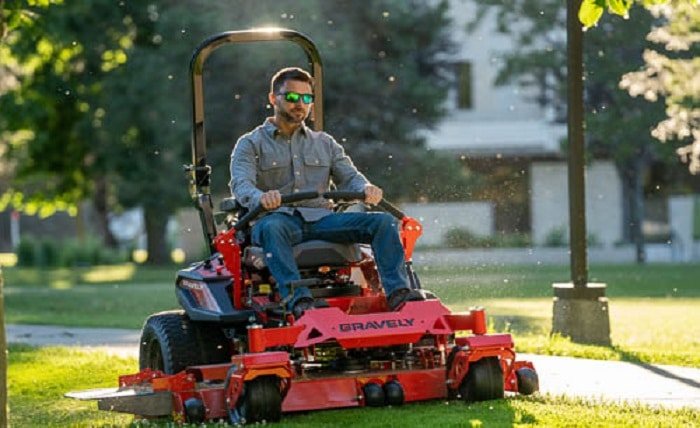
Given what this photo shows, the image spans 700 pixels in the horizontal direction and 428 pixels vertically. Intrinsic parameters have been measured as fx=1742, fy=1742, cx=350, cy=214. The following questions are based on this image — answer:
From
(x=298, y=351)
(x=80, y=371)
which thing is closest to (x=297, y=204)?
(x=298, y=351)

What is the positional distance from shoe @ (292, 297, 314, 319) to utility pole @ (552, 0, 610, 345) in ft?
19.6

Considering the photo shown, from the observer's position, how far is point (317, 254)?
33.6 feet

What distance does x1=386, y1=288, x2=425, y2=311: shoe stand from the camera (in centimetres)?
→ 991

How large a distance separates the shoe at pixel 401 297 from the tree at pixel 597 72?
2331 cm

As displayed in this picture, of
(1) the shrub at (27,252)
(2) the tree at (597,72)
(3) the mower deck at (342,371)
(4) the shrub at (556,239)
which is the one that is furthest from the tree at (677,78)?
(1) the shrub at (27,252)

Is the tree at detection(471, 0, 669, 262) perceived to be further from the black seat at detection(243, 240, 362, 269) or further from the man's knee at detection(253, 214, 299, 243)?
the man's knee at detection(253, 214, 299, 243)

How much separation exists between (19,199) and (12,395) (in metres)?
37.4

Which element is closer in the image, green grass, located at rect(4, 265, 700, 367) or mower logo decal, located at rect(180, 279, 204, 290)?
mower logo decal, located at rect(180, 279, 204, 290)

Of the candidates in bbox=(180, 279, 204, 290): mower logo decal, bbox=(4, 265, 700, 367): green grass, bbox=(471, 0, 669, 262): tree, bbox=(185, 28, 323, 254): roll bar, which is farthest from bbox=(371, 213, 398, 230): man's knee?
bbox=(471, 0, 669, 262): tree

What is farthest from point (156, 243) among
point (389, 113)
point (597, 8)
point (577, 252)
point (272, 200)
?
point (597, 8)

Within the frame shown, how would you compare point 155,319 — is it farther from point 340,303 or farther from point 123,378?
point 340,303

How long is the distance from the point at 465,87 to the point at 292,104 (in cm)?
4816

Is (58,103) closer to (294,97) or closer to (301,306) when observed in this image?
(294,97)

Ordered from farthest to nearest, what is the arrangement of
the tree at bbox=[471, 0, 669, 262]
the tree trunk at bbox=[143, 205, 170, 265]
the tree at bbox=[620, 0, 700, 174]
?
the tree trunk at bbox=[143, 205, 170, 265]
the tree at bbox=[471, 0, 669, 262]
the tree at bbox=[620, 0, 700, 174]
